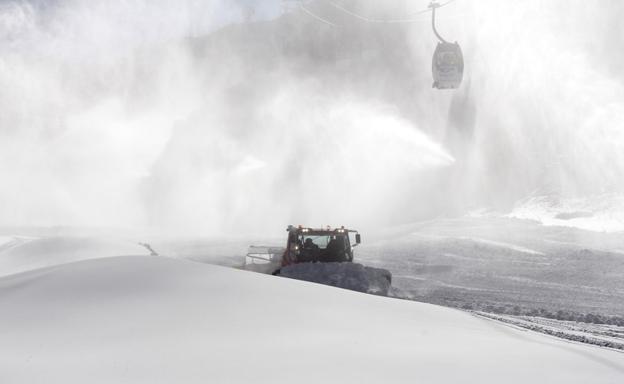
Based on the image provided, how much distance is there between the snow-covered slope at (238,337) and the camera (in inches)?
191

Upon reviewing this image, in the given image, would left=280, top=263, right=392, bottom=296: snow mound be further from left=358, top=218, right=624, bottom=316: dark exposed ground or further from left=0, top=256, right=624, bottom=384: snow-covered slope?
left=0, top=256, right=624, bottom=384: snow-covered slope

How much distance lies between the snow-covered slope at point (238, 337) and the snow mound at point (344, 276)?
5379mm

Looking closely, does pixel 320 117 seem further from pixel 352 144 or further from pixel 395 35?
pixel 395 35

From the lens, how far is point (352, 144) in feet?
210

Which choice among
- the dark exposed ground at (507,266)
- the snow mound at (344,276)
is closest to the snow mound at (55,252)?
the snow mound at (344,276)

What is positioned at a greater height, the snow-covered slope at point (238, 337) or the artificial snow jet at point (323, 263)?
the artificial snow jet at point (323, 263)

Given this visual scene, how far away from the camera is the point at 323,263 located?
1476 cm

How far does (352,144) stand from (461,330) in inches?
2249

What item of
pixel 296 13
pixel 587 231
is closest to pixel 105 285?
pixel 587 231

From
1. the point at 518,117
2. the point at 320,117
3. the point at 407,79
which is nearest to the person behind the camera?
the point at 320,117

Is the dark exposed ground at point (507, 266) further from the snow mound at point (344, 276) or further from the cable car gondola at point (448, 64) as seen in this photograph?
the cable car gondola at point (448, 64)

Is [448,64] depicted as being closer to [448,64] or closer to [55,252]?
[448,64]

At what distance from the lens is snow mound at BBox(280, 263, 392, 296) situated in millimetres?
14180

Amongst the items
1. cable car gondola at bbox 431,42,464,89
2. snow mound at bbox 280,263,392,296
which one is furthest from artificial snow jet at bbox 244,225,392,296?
cable car gondola at bbox 431,42,464,89
